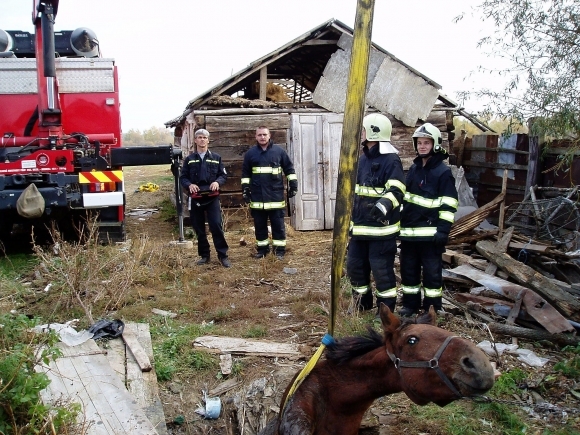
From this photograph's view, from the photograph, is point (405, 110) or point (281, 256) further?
point (405, 110)

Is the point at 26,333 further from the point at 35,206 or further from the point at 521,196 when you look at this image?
the point at 521,196

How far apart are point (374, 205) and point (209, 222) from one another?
3479mm

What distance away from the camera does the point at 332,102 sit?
12.0 metres

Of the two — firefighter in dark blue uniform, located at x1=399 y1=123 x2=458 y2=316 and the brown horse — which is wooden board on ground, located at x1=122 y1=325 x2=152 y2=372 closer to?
the brown horse

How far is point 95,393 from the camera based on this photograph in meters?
3.73

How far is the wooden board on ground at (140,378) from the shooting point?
3.86 m

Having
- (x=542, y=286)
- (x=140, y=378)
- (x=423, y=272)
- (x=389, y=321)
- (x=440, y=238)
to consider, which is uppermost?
(x=389, y=321)

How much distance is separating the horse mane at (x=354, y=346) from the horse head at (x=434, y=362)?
159 mm

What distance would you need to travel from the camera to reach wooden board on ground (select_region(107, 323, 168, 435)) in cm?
386

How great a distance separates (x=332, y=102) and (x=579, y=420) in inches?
352

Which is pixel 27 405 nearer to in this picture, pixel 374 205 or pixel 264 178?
pixel 374 205

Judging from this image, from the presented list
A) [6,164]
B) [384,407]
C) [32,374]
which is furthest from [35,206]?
[384,407]

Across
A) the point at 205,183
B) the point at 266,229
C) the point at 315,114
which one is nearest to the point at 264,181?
the point at 266,229

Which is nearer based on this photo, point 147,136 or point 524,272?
point 524,272
